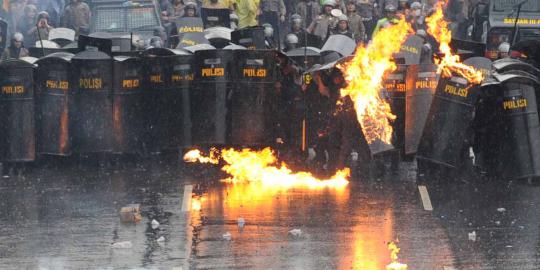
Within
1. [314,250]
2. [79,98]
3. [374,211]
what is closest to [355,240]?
[314,250]

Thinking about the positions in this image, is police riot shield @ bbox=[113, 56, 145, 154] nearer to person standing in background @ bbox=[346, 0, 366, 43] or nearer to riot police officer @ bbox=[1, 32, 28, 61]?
riot police officer @ bbox=[1, 32, 28, 61]

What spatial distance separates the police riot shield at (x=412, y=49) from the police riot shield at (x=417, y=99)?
1495 mm

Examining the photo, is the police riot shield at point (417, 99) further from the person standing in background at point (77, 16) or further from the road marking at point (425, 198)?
the person standing in background at point (77, 16)

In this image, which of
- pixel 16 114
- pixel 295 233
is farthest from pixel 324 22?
pixel 295 233

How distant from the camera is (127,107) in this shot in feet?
58.7

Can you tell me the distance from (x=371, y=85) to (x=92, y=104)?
4.10 metres

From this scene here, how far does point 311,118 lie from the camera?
17219 millimetres

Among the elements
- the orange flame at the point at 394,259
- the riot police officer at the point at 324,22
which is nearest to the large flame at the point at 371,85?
the orange flame at the point at 394,259

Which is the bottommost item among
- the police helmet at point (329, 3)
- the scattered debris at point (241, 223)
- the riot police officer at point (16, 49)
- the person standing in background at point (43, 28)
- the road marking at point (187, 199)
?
the scattered debris at point (241, 223)

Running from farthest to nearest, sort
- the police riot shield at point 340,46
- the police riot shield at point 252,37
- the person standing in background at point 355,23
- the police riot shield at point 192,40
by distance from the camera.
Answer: the person standing in background at point 355,23
the police riot shield at point 192,40
the police riot shield at point 252,37
the police riot shield at point 340,46

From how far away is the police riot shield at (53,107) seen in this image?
17.6m

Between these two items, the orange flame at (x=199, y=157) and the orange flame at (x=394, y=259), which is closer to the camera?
the orange flame at (x=394, y=259)

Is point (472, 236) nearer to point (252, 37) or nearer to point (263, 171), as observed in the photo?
point (263, 171)

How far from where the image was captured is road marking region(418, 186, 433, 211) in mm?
14484
